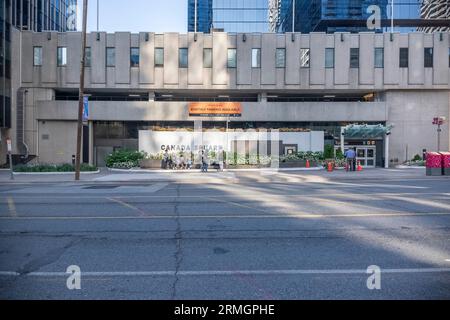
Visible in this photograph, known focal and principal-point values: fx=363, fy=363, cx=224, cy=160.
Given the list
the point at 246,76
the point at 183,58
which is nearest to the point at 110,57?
the point at 183,58

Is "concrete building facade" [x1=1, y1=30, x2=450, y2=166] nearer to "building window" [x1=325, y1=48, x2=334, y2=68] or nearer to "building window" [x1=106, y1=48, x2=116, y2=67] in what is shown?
"building window" [x1=106, y1=48, x2=116, y2=67]

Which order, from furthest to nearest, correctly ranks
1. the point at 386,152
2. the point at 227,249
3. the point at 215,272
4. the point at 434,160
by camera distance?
1. the point at 386,152
2. the point at 434,160
3. the point at 227,249
4. the point at 215,272

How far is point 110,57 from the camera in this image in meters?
36.2

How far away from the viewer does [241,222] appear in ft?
29.3

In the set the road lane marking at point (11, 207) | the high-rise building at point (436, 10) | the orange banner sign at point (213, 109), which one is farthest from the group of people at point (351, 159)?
the high-rise building at point (436, 10)

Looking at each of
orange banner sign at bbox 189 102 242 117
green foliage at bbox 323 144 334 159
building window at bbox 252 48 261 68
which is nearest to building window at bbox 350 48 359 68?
green foliage at bbox 323 144 334 159

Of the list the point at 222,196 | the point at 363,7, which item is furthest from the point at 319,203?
the point at 363,7

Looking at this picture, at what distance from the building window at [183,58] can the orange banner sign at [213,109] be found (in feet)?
13.7

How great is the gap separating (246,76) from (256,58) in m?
2.10

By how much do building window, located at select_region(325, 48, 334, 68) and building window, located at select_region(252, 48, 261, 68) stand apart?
678 cm

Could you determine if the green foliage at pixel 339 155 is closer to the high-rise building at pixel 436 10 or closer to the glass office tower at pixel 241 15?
the glass office tower at pixel 241 15

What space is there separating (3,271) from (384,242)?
652cm

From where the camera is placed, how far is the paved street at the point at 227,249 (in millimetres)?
4695

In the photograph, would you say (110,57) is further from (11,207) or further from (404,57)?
(404,57)
